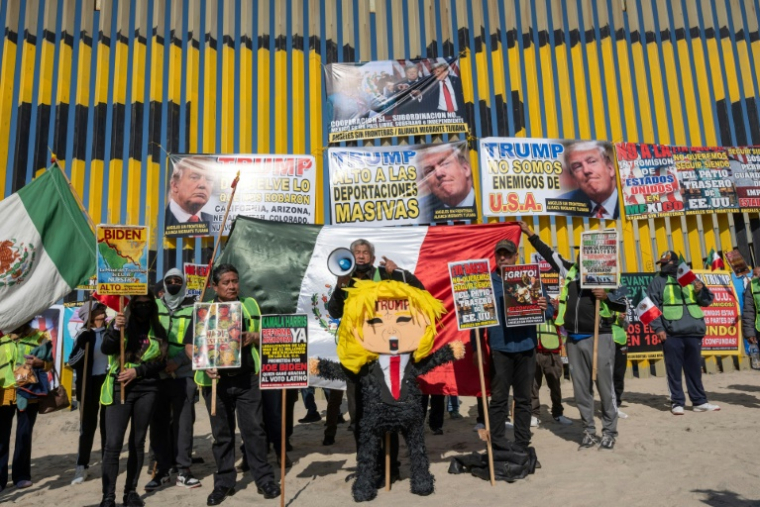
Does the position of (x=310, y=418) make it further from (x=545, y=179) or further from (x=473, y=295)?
(x=545, y=179)

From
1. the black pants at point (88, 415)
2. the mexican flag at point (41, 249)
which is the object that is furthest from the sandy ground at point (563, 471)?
the mexican flag at point (41, 249)

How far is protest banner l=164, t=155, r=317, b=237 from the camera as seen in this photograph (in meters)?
12.1

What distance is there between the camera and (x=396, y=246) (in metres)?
6.77

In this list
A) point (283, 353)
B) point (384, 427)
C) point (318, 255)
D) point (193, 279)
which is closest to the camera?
point (384, 427)

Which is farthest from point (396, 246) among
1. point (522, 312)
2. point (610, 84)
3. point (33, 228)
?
point (610, 84)

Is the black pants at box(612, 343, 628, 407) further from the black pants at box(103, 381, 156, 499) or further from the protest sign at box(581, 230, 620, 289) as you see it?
the black pants at box(103, 381, 156, 499)

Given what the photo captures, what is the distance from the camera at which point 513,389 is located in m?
5.10

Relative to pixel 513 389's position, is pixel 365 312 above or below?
above

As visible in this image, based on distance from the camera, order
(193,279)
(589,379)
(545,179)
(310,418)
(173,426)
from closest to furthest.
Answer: (173,426), (589,379), (310,418), (193,279), (545,179)

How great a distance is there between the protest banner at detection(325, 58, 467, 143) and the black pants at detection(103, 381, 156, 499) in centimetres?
899

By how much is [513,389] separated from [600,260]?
1.53 metres

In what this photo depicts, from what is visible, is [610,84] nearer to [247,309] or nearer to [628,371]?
[628,371]

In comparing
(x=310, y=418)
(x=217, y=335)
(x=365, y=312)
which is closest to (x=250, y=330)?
(x=217, y=335)

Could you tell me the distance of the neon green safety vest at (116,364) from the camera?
4.55 m
